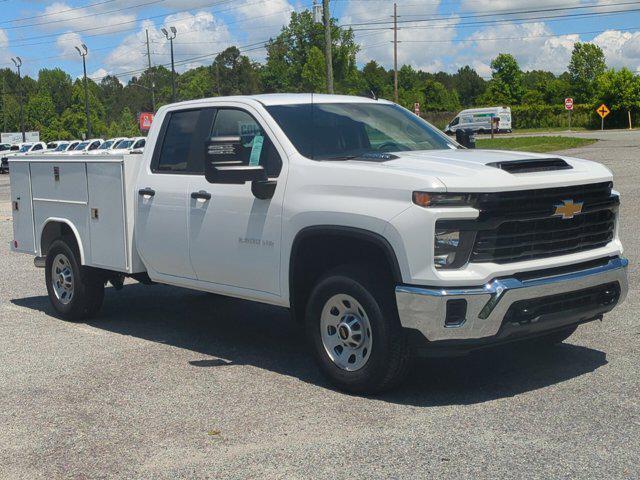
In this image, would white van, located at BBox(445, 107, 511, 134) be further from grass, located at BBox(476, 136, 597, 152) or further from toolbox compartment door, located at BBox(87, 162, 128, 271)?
toolbox compartment door, located at BBox(87, 162, 128, 271)

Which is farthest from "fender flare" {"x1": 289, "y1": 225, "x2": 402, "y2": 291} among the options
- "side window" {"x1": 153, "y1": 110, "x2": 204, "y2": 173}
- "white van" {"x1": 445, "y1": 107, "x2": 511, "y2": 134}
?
"white van" {"x1": 445, "y1": 107, "x2": 511, "y2": 134}

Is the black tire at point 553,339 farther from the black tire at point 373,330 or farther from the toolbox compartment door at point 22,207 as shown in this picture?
the toolbox compartment door at point 22,207

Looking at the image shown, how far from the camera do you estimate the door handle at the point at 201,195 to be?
681cm

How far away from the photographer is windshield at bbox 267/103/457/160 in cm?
650

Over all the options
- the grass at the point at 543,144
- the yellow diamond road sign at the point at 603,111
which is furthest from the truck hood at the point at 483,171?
the yellow diamond road sign at the point at 603,111

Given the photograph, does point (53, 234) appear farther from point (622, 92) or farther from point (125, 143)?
point (622, 92)

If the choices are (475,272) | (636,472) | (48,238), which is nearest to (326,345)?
(475,272)

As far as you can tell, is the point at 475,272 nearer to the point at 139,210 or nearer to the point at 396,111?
the point at 396,111

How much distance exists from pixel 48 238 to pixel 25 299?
1.36m

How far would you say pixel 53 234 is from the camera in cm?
885

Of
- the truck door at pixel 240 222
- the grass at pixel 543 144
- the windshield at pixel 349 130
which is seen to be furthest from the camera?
the grass at pixel 543 144

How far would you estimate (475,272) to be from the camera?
5.29 meters

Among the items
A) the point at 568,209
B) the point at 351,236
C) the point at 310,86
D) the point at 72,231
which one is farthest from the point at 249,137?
the point at 310,86

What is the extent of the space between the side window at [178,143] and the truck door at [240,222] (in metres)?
0.25
